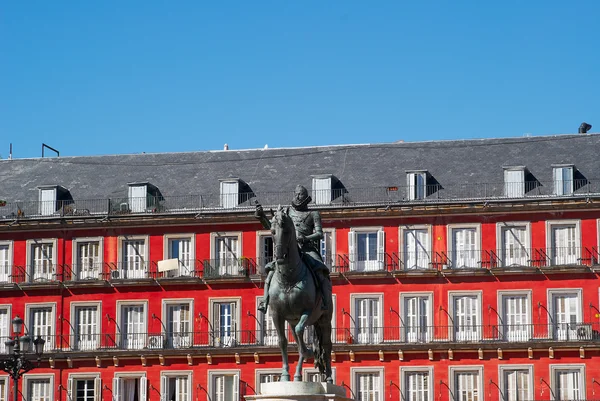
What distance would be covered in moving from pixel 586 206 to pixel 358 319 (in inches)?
508

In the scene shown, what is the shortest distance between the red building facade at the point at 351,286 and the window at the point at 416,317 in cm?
7

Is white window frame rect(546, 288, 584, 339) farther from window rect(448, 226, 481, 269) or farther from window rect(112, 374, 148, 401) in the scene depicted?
window rect(112, 374, 148, 401)

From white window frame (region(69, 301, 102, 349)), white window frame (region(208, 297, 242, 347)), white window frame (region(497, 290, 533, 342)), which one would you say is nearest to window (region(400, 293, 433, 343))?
white window frame (region(497, 290, 533, 342))

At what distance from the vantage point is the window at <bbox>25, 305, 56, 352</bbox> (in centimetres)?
7644

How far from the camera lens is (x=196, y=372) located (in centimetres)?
7456

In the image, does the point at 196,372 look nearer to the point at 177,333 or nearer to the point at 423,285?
the point at 177,333

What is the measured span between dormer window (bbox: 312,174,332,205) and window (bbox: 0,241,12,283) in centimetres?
1691

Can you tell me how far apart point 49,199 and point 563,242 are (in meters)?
28.0

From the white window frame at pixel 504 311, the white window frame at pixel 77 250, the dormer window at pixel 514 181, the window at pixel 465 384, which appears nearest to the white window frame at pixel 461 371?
the window at pixel 465 384

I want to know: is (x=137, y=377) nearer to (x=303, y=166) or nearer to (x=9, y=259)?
(x=9, y=259)

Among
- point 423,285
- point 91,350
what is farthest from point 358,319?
point 91,350


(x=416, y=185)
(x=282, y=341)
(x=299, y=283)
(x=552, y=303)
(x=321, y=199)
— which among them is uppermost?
(x=416, y=185)

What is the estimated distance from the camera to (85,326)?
76.2 m

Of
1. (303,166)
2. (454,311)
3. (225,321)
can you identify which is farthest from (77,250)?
(454,311)
